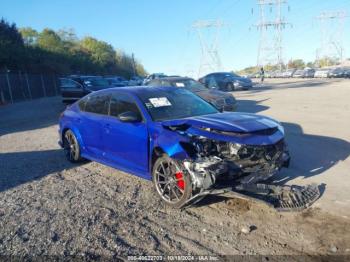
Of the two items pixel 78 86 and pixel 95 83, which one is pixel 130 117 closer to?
pixel 78 86

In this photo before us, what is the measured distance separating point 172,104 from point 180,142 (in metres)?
1.33

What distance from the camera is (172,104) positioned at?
5.91 metres

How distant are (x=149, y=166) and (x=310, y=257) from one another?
2.60m

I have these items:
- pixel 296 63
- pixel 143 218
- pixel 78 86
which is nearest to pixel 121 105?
pixel 143 218

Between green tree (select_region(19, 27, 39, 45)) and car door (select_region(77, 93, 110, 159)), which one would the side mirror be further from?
green tree (select_region(19, 27, 39, 45))

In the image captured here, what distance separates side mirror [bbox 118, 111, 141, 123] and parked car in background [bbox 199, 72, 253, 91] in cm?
1917

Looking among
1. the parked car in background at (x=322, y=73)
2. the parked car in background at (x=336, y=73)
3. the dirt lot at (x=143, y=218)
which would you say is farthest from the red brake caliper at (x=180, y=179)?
the parked car in background at (x=322, y=73)

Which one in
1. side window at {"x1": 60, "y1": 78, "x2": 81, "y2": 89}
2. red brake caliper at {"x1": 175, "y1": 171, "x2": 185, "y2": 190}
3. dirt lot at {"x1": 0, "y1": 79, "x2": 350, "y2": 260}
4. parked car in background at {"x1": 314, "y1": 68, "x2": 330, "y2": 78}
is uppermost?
side window at {"x1": 60, "y1": 78, "x2": 81, "y2": 89}

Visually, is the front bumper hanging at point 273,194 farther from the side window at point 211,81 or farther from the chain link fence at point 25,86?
the chain link fence at point 25,86

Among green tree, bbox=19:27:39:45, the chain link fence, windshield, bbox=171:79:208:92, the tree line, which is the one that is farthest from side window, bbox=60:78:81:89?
green tree, bbox=19:27:39:45

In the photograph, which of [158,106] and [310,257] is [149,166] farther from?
[310,257]

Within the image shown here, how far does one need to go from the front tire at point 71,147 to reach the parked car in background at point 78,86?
11.5m

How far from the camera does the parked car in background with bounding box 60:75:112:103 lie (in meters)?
18.9

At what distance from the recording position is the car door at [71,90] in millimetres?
18953
